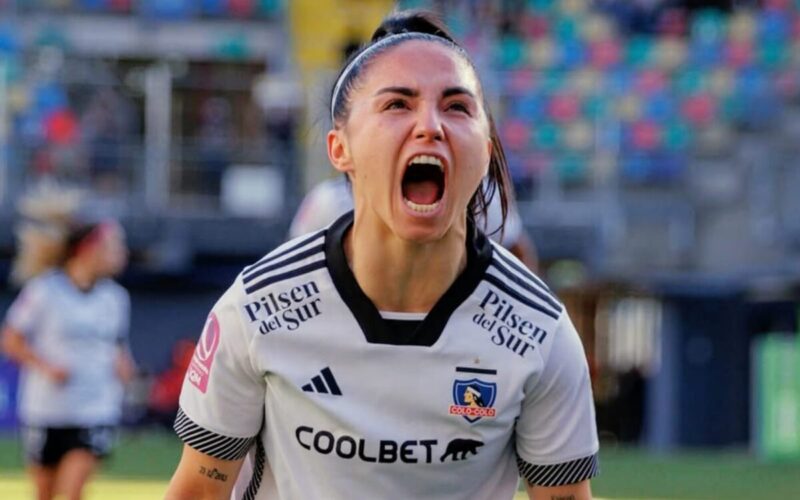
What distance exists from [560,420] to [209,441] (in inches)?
29.7

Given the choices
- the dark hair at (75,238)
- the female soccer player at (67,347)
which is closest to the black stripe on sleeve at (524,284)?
the female soccer player at (67,347)

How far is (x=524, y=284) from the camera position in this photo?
3770mm

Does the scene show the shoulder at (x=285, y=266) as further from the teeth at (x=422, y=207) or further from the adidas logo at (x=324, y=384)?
the teeth at (x=422, y=207)

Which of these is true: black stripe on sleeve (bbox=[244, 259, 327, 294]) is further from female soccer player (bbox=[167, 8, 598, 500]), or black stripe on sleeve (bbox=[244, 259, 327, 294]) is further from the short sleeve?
the short sleeve

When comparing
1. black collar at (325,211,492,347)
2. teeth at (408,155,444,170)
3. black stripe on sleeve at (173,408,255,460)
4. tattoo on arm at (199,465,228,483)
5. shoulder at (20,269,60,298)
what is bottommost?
shoulder at (20,269,60,298)

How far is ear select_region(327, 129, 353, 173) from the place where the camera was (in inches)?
143

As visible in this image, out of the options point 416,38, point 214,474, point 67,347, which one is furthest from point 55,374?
point 416,38

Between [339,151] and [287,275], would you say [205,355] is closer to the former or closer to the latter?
[287,275]

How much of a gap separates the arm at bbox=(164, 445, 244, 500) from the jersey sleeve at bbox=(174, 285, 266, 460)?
0.02 m

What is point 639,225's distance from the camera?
20188mm

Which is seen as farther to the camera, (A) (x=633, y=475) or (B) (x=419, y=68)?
(A) (x=633, y=475)

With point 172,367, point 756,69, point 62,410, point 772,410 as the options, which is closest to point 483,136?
point 62,410

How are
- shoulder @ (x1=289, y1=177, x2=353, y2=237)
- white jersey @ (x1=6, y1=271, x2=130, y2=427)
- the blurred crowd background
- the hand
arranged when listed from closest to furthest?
shoulder @ (x1=289, y1=177, x2=353, y2=237), the hand, white jersey @ (x1=6, y1=271, x2=130, y2=427), the blurred crowd background

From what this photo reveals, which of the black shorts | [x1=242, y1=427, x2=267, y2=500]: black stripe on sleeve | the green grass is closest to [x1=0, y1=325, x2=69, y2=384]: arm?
the black shorts
